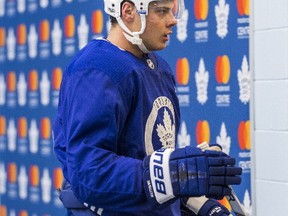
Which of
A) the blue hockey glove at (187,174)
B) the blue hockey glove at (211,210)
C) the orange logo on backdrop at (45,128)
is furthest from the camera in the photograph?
the orange logo on backdrop at (45,128)

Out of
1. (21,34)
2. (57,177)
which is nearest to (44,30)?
(21,34)

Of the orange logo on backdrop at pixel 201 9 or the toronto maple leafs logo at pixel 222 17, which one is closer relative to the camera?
the toronto maple leafs logo at pixel 222 17

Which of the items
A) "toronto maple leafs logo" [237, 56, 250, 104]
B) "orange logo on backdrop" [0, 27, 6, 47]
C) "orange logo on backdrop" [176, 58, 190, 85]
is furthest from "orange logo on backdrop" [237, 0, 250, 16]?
"orange logo on backdrop" [0, 27, 6, 47]

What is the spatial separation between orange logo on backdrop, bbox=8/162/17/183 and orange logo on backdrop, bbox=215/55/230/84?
2.00 m

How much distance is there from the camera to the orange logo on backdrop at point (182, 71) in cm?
450

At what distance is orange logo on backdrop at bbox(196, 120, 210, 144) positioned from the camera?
4401 millimetres

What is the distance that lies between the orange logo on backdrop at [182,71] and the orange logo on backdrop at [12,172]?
1.72 m

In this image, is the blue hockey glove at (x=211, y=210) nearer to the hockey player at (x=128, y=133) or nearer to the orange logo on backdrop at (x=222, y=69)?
the hockey player at (x=128, y=133)

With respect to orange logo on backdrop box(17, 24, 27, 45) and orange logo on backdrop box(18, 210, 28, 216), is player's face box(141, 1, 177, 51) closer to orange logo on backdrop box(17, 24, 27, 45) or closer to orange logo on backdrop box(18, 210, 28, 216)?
orange logo on backdrop box(17, 24, 27, 45)

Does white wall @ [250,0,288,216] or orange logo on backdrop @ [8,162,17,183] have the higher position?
white wall @ [250,0,288,216]

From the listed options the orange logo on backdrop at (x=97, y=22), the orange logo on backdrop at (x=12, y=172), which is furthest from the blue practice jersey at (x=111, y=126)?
the orange logo on backdrop at (x=12, y=172)

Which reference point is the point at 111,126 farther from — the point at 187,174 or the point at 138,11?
the point at 138,11

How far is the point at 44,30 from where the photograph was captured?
5480mm

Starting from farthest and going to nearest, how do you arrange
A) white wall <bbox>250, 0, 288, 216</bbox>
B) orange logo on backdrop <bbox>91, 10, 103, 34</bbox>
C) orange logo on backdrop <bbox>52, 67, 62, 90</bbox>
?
orange logo on backdrop <bbox>52, 67, 62, 90</bbox>
orange logo on backdrop <bbox>91, 10, 103, 34</bbox>
white wall <bbox>250, 0, 288, 216</bbox>
